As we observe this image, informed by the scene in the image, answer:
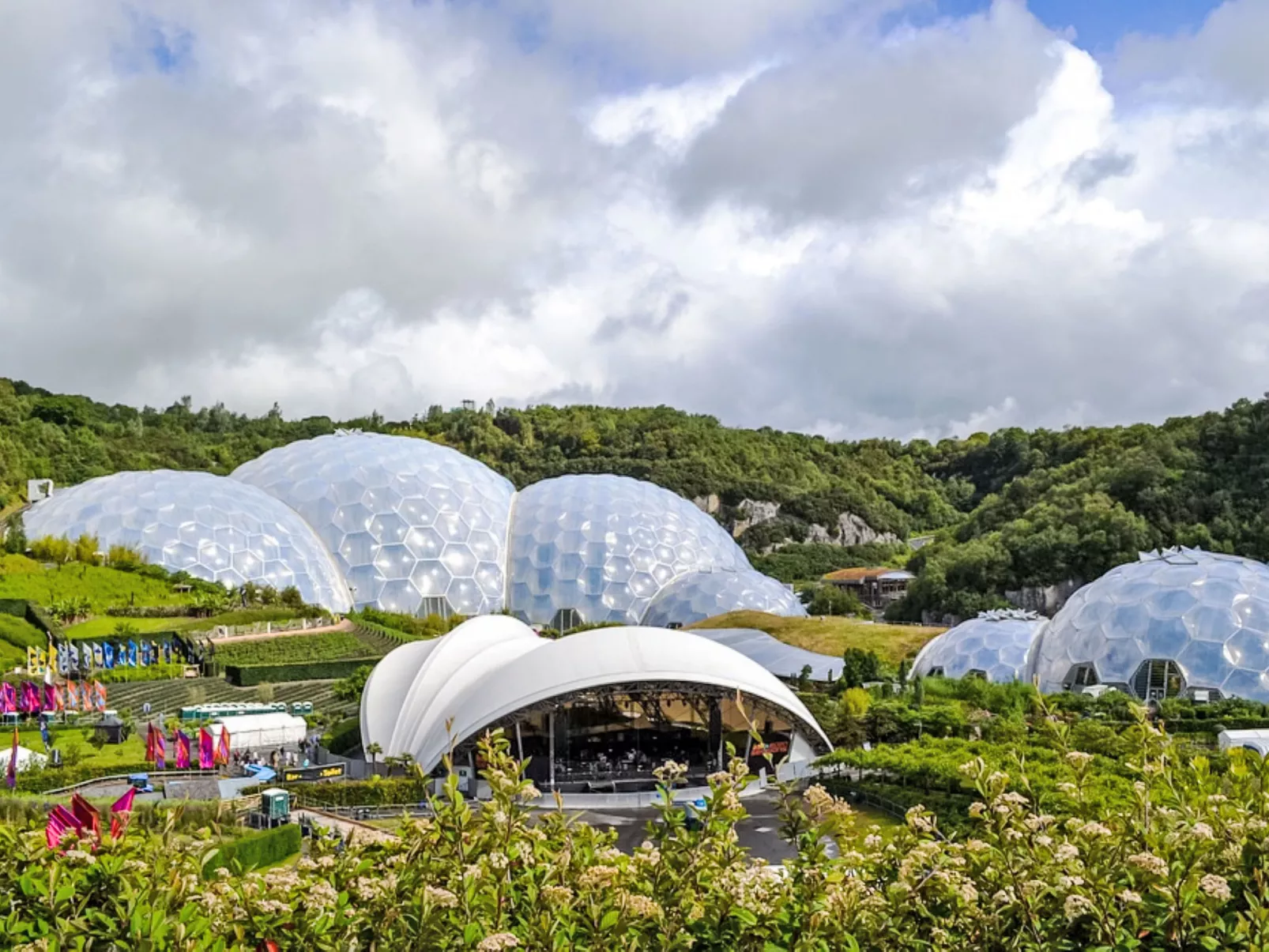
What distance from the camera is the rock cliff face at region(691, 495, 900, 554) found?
8194cm

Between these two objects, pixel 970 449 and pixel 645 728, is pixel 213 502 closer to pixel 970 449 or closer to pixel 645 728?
pixel 645 728

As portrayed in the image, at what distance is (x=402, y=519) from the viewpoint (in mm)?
47594

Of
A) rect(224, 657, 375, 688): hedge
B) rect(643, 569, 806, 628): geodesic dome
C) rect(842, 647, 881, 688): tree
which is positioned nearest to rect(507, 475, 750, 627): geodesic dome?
rect(643, 569, 806, 628): geodesic dome

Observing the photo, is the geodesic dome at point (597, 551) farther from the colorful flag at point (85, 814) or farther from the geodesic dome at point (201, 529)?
the colorful flag at point (85, 814)

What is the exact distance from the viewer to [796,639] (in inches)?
1646

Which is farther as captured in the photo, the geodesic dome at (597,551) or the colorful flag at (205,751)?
the geodesic dome at (597,551)

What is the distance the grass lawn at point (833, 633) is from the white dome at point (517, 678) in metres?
15.9

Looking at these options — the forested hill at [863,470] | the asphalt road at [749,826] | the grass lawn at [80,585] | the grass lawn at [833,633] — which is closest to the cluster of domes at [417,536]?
the grass lawn at [80,585]

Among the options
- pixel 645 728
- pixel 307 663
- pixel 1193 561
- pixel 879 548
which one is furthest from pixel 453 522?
pixel 879 548

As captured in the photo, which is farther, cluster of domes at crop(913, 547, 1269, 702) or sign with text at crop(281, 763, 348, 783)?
cluster of domes at crop(913, 547, 1269, 702)

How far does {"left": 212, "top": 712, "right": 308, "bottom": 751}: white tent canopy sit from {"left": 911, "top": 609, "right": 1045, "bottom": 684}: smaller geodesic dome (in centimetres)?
1781

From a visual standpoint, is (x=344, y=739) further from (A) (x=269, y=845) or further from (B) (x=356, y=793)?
(A) (x=269, y=845)

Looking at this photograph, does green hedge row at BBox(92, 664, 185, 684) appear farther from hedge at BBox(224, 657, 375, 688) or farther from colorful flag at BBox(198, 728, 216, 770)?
colorful flag at BBox(198, 728, 216, 770)

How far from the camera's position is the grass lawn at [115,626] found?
34.0 meters
